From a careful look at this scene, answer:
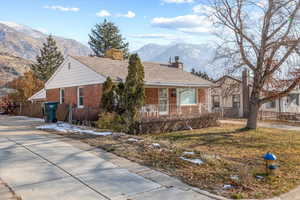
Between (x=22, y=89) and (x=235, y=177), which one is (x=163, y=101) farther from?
(x=22, y=89)

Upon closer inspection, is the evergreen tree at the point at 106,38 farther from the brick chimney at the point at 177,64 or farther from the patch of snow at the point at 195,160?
the patch of snow at the point at 195,160

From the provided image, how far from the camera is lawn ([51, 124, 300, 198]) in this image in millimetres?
5152

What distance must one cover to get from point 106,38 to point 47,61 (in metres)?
11.9

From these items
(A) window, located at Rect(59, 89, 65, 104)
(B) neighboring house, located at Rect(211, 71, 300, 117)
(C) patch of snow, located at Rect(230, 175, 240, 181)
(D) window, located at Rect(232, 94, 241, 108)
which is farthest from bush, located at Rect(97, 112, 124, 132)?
(D) window, located at Rect(232, 94, 241, 108)

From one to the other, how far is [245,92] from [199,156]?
2020 cm

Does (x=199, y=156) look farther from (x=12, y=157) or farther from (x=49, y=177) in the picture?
(x=12, y=157)

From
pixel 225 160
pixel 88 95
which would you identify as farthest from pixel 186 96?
pixel 225 160

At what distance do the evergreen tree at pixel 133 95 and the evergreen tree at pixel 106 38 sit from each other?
118ft

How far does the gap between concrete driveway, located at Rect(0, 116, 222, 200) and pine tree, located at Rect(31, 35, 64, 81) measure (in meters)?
41.5

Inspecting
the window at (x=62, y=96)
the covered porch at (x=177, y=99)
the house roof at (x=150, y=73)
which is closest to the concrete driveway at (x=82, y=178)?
the house roof at (x=150, y=73)

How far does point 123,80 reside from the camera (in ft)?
50.2

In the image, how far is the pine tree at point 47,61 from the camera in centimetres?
4597

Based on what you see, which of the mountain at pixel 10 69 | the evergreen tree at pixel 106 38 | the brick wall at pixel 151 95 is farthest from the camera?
the mountain at pixel 10 69

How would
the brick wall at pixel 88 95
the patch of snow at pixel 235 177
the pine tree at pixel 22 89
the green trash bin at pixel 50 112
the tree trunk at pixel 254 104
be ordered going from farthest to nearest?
the pine tree at pixel 22 89 → the green trash bin at pixel 50 112 → the brick wall at pixel 88 95 → the tree trunk at pixel 254 104 → the patch of snow at pixel 235 177
